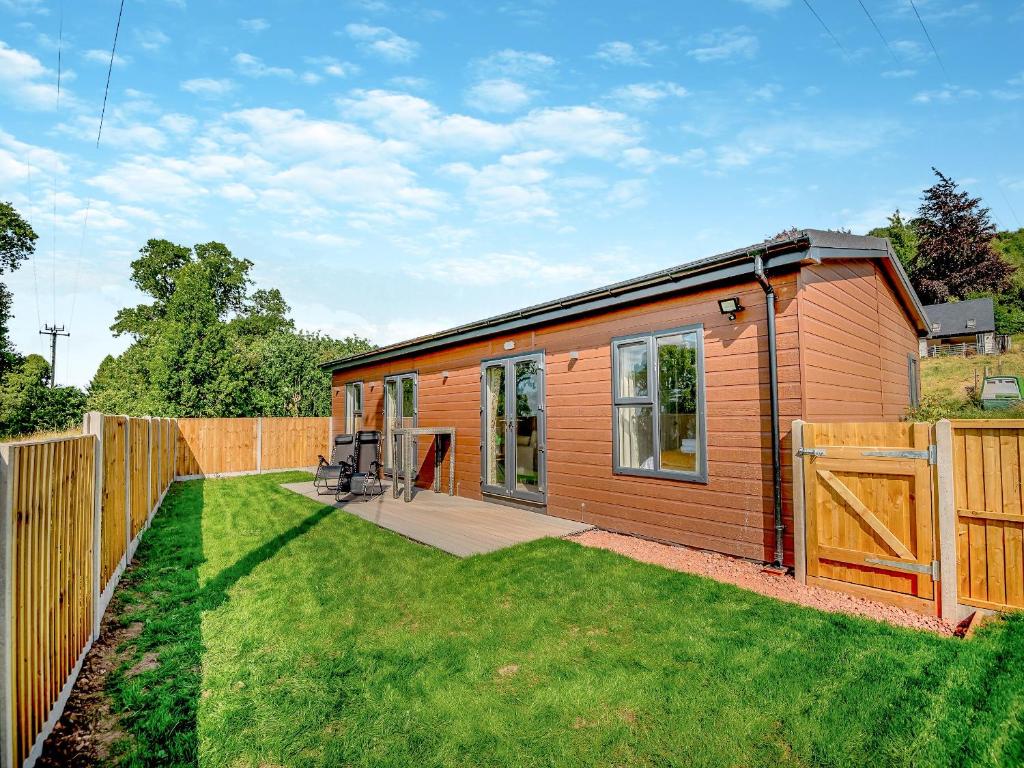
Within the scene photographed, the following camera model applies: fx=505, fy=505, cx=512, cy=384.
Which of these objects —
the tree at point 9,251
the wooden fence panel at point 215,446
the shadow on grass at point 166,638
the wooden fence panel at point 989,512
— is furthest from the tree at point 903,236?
the tree at point 9,251

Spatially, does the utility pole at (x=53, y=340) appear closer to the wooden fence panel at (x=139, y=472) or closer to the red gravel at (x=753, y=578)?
the wooden fence panel at (x=139, y=472)

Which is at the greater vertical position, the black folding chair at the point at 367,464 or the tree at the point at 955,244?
the tree at the point at 955,244

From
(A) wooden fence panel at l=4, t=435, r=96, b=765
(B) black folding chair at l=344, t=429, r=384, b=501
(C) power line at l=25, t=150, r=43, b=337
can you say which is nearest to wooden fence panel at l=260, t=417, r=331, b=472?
(B) black folding chair at l=344, t=429, r=384, b=501

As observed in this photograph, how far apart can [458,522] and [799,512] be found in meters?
3.98

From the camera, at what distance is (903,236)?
1613 inches

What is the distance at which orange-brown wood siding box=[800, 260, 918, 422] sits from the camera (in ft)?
15.8

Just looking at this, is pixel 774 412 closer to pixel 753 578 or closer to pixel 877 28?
pixel 753 578

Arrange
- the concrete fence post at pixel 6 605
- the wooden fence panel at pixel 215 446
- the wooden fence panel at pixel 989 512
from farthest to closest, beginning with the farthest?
the wooden fence panel at pixel 215 446
the wooden fence panel at pixel 989 512
the concrete fence post at pixel 6 605

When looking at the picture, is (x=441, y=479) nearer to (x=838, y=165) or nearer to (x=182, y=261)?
(x=838, y=165)

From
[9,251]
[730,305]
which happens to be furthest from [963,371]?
[9,251]

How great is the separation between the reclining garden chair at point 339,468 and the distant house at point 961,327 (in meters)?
36.1

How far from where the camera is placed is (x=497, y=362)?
808 centimetres

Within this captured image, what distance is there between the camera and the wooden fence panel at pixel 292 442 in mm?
13727

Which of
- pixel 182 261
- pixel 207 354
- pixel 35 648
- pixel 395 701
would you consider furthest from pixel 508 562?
pixel 182 261
